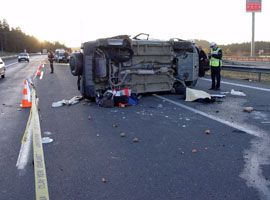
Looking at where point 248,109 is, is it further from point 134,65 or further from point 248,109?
point 134,65

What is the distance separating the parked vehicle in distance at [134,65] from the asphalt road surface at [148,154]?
1339 mm

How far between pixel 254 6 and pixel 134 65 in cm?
3361

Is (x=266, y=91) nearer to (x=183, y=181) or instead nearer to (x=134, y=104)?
(x=134, y=104)

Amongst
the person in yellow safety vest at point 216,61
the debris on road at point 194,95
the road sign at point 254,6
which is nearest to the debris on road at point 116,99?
the debris on road at point 194,95

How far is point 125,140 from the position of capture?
5.25 meters

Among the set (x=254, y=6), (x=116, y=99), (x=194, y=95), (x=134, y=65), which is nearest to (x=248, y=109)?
(x=194, y=95)

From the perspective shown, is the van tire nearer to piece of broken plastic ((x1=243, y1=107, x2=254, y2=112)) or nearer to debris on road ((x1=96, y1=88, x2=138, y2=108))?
debris on road ((x1=96, y1=88, x2=138, y2=108))

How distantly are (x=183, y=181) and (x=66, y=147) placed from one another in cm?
222

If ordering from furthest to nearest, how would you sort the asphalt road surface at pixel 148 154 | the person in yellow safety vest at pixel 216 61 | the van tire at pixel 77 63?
the person in yellow safety vest at pixel 216 61, the van tire at pixel 77 63, the asphalt road surface at pixel 148 154

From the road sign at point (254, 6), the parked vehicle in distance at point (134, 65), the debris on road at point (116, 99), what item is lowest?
the debris on road at point (116, 99)

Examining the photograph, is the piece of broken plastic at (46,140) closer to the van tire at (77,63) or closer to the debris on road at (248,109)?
the van tire at (77,63)

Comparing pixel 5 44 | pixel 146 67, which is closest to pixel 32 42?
pixel 5 44

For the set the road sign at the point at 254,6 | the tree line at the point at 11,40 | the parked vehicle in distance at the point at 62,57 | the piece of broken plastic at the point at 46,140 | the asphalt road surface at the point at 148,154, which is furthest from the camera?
the tree line at the point at 11,40

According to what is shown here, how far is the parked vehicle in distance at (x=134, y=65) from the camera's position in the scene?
8688mm
